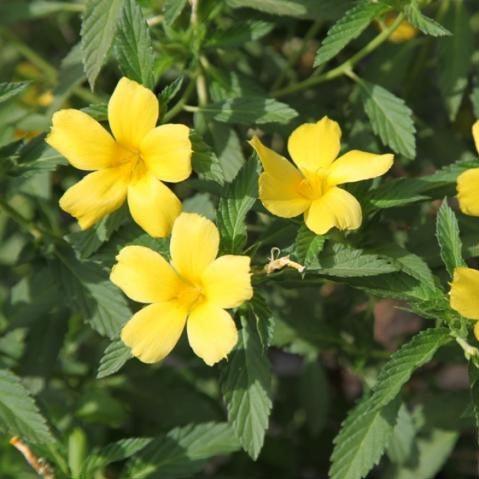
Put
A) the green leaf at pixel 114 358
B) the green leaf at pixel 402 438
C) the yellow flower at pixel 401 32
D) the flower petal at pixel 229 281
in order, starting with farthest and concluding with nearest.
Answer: the yellow flower at pixel 401 32 < the green leaf at pixel 402 438 < the green leaf at pixel 114 358 < the flower petal at pixel 229 281

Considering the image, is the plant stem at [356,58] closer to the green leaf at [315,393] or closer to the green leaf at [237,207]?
the green leaf at [237,207]

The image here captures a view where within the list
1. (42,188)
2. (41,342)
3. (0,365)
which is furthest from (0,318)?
(0,365)

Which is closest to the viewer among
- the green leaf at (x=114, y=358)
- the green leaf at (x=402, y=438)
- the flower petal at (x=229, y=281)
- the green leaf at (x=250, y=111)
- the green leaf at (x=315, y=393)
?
the flower petal at (x=229, y=281)

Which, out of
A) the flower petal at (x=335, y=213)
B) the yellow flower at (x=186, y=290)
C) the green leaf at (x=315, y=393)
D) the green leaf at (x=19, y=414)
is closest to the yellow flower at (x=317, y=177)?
the flower petal at (x=335, y=213)

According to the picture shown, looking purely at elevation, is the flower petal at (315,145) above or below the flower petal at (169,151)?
below

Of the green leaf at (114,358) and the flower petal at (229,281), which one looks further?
the green leaf at (114,358)

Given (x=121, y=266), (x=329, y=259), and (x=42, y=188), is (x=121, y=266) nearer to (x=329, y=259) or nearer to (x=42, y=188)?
(x=329, y=259)
